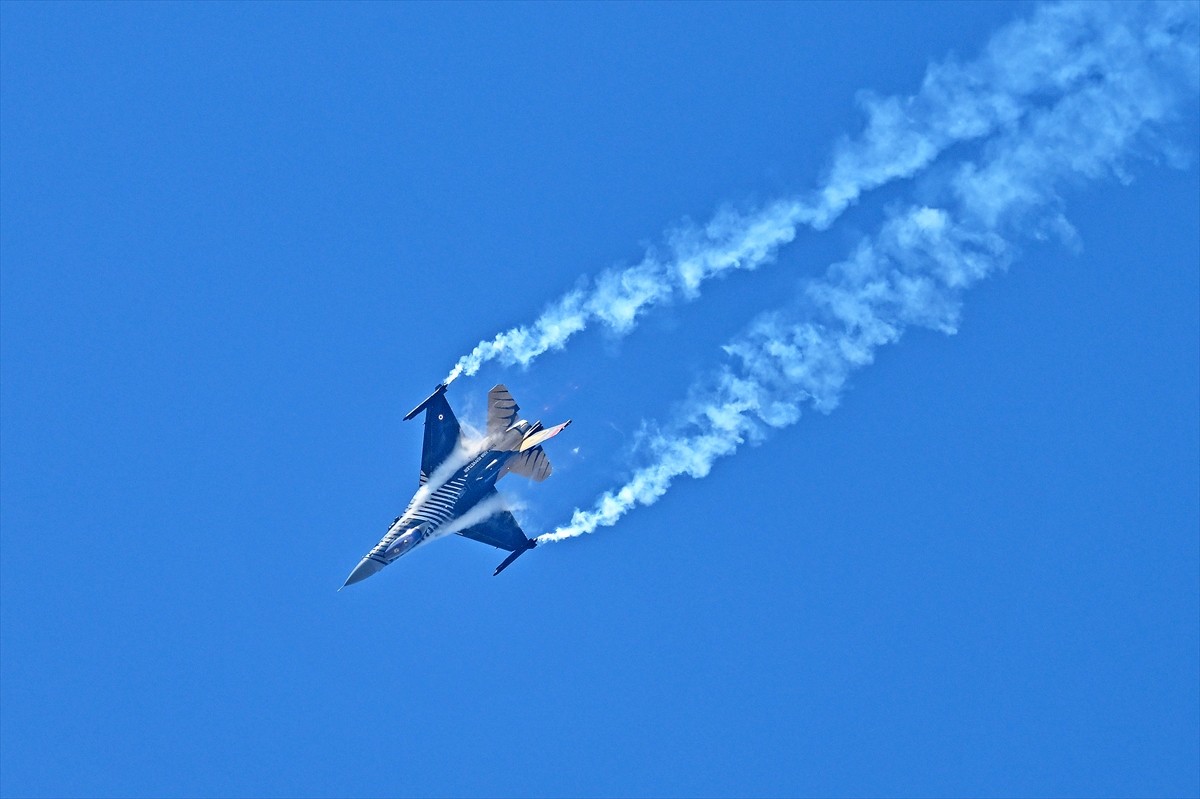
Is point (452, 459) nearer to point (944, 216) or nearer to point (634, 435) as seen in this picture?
point (634, 435)

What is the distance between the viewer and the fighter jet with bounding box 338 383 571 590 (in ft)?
190

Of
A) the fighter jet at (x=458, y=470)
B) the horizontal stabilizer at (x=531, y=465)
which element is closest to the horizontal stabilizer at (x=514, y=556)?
the fighter jet at (x=458, y=470)

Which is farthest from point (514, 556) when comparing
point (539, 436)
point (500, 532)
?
point (539, 436)

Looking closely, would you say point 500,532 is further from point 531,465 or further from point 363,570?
point 363,570

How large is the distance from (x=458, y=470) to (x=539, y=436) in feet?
11.2

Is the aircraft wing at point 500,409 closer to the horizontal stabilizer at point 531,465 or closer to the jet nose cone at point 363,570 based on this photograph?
the horizontal stabilizer at point 531,465

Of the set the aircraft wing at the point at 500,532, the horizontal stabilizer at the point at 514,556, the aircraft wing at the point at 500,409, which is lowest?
the horizontal stabilizer at the point at 514,556

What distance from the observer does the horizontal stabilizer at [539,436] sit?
5788cm

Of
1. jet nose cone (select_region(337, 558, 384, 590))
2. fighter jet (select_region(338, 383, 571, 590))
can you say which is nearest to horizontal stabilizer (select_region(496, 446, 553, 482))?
fighter jet (select_region(338, 383, 571, 590))

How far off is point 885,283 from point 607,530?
44.8 feet

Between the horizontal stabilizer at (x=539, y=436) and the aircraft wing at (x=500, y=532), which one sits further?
the aircraft wing at (x=500, y=532)

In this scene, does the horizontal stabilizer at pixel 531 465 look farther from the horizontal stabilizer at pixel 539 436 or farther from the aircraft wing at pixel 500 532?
the aircraft wing at pixel 500 532

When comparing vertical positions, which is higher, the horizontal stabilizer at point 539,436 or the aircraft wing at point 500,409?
the aircraft wing at point 500,409

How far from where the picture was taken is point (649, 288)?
58.9 metres
